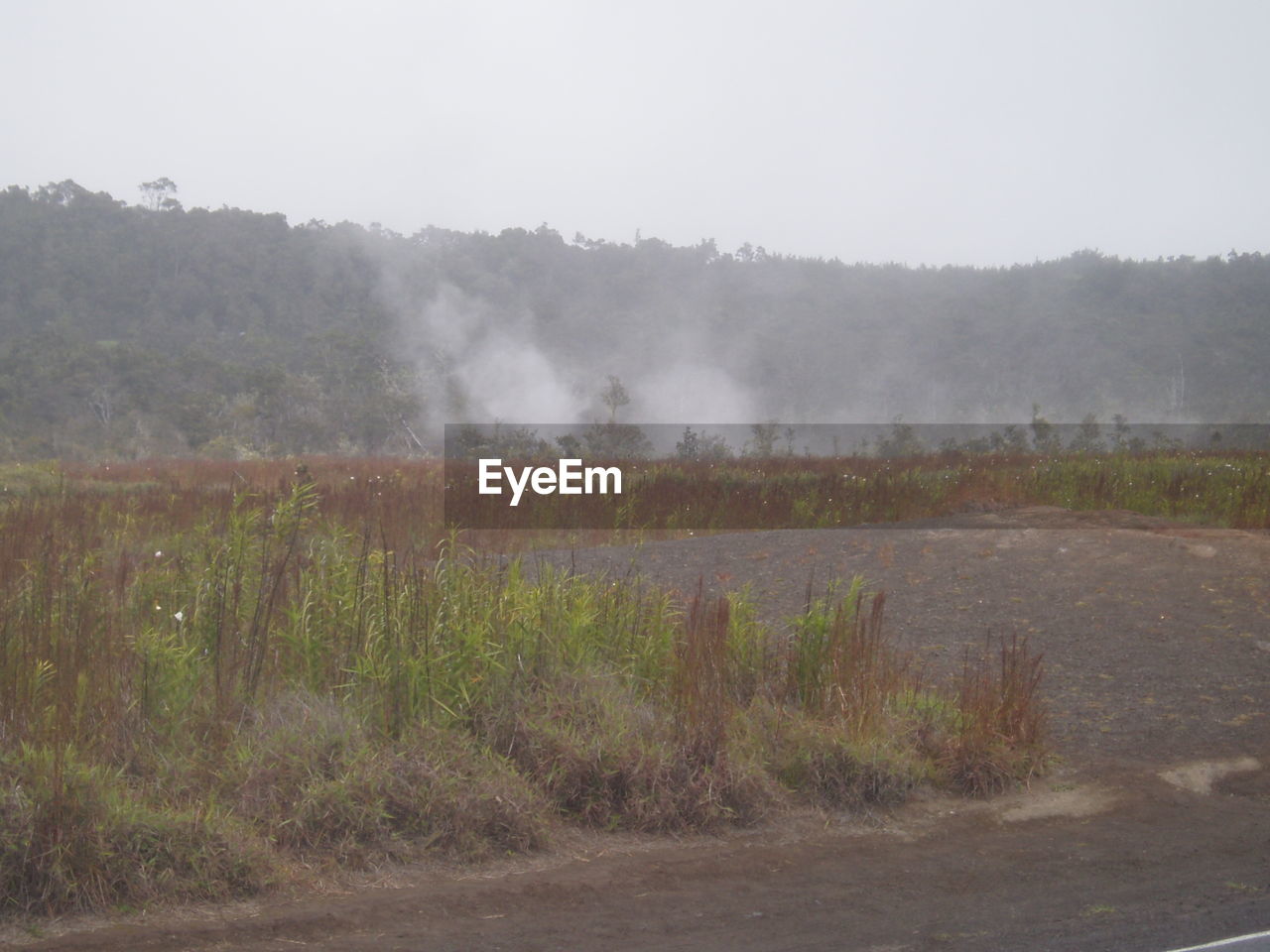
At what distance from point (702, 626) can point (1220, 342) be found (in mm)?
54075

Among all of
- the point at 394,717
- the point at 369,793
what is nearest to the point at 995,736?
the point at 394,717

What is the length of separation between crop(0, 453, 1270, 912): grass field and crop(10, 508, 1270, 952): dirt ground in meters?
0.20

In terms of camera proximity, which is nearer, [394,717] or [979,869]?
[979,869]

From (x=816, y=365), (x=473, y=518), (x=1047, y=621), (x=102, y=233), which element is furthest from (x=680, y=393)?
(x=1047, y=621)

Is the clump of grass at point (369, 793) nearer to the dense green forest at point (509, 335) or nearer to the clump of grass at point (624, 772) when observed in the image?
the clump of grass at point (624, 772)

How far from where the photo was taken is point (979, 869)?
14.4 feet

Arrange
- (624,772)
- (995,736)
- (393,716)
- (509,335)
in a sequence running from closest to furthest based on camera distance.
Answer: (624,772)
(393,716)
(995,736)
(509,335)

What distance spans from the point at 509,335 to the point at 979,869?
5765 centimetres

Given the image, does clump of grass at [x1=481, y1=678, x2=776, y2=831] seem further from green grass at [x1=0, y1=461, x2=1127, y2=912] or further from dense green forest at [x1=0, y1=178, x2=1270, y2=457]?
dense green forest at [x1=0, y1=178, x2=1270, y2=457]

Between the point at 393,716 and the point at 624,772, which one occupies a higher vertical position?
the point at 393,716

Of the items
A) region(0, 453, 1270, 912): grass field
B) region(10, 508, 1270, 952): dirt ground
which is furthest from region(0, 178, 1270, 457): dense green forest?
region(10, 508, 1270, 952): dirt ground

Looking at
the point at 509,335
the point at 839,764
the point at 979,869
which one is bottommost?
the point at 979,869

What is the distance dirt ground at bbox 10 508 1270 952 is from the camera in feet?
12.1

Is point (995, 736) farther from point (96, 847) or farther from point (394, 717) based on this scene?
point (96, 847)
